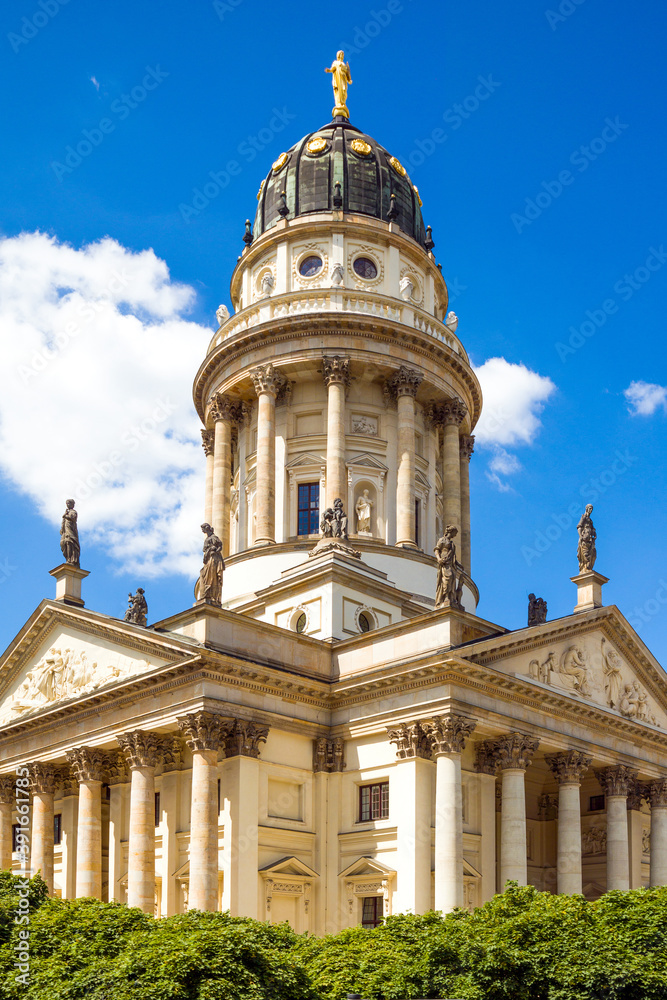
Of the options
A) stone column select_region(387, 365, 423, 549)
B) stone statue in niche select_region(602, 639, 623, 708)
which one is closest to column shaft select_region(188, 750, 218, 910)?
stone statue in niche select_region(602, 639, 623, 708)

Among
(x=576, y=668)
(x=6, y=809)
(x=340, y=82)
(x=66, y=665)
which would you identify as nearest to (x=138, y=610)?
(x=66, y=665)

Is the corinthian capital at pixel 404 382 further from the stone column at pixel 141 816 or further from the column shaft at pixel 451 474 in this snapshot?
the stone column at pixel 141 816

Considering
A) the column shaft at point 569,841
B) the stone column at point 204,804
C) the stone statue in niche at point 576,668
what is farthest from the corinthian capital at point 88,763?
the stone statue in niche at point 576,668

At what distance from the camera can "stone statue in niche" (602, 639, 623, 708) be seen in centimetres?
4141

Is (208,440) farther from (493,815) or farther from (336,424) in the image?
(493,815)

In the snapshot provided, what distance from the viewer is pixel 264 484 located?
47719 mm

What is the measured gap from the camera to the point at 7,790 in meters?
42.4

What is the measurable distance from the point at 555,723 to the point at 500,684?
3870mm

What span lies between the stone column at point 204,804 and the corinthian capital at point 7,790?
11818 mm

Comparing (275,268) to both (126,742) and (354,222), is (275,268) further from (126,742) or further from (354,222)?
(126,742)

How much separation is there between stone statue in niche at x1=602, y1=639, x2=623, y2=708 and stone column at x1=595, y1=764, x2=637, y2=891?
2495 millimetres

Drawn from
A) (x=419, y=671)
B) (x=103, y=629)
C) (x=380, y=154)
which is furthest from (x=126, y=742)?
(x=380, y=154)

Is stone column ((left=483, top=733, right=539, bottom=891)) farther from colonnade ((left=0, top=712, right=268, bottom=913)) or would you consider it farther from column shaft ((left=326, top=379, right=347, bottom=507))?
column shaft ((left=326, top=379, right=347, bottom=507))

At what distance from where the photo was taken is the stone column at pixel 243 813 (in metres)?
32.9
